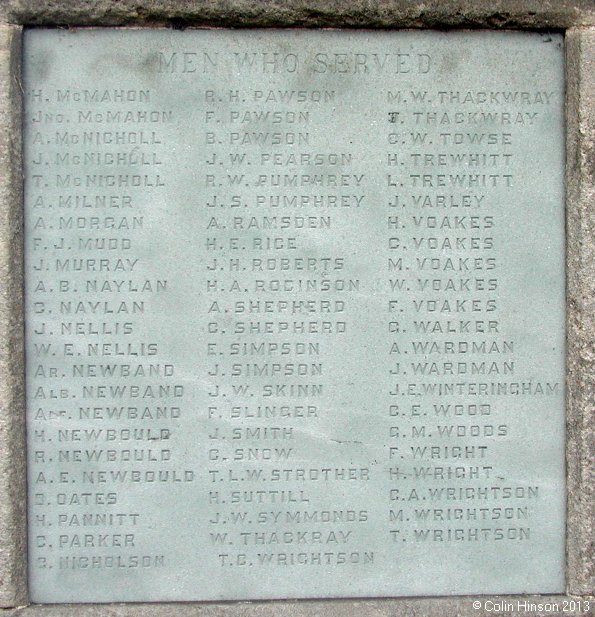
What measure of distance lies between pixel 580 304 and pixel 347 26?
1311mm

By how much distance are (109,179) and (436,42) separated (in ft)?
4.24

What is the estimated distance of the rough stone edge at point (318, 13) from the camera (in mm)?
2449

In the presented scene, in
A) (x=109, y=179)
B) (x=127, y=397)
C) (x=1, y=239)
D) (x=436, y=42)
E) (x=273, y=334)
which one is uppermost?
(x=436, y=42)

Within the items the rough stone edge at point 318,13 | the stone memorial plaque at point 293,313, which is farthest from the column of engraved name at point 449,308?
the rough stone edge at point 318,13

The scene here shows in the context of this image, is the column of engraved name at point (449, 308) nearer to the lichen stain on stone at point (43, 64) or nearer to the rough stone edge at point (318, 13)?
the rough stone edge at point (318, 13)

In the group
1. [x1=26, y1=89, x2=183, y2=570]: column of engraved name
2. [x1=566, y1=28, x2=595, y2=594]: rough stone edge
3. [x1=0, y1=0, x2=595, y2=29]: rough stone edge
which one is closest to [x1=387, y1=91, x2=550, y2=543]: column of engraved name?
[x1=566, y1=28, x2=595, y2=594]: rough stone edge

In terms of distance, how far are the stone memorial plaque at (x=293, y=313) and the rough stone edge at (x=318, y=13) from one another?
0.05 meters

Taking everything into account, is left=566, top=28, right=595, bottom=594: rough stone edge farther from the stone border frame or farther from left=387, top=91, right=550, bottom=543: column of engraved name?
left=387, top=91, right=550, bottom=543: column of engraved name

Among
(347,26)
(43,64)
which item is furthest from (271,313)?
(43,64)

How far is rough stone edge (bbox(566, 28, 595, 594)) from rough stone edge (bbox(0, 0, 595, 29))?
0.44 ft

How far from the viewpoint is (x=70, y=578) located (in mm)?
2502

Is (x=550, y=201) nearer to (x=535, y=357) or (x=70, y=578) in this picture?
(x=535, y=357)

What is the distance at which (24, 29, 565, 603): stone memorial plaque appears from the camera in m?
2.50

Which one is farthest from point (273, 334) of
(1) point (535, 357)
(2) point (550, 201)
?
(2) point (550, 201)
